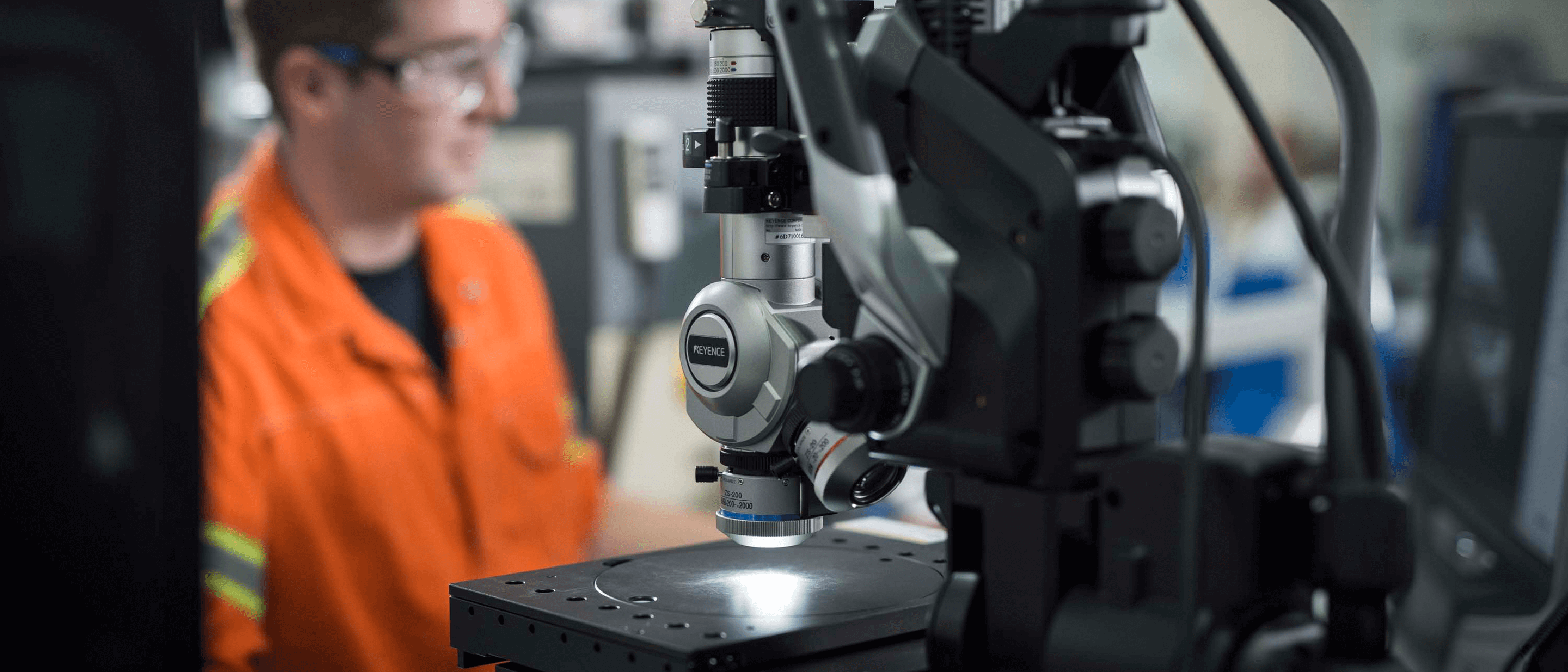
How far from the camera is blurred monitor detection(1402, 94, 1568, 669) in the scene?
6.22 feet

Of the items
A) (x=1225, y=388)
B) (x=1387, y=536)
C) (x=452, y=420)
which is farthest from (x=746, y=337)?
(x=1225, y=388)

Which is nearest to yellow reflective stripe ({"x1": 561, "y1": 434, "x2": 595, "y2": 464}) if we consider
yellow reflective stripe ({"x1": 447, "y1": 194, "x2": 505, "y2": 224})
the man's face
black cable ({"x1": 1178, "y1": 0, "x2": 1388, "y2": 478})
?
yellow reflective stripe ({"x1": 447, "y1": 194, "x2": 505, "y2": 224})

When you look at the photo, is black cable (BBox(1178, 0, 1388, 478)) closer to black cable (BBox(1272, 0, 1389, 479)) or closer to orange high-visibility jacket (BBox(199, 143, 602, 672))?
black cable (BBox(1272, 0, 1389, 479))

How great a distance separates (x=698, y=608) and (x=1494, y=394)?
1376mm

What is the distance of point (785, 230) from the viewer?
1.34 meters

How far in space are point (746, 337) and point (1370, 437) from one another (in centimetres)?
56

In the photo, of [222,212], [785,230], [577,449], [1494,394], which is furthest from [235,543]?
[1494,394]

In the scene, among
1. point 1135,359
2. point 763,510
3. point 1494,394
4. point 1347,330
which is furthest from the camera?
point 1494,394

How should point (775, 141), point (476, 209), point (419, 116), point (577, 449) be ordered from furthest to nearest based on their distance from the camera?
point (577, 449)
point (476, 209)
point (419, 116)
point (775, 141)

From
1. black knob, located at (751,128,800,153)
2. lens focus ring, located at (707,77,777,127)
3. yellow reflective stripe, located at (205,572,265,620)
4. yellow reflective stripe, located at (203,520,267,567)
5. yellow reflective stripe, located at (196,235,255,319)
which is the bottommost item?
yellow reflective stripe, located at (205,572,265,620)

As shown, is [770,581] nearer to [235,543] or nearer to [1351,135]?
[1351,135]

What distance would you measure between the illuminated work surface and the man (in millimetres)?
1592

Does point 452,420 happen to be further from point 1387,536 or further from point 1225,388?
point 1225,388

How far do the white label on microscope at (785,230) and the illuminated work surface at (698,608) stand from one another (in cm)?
34
